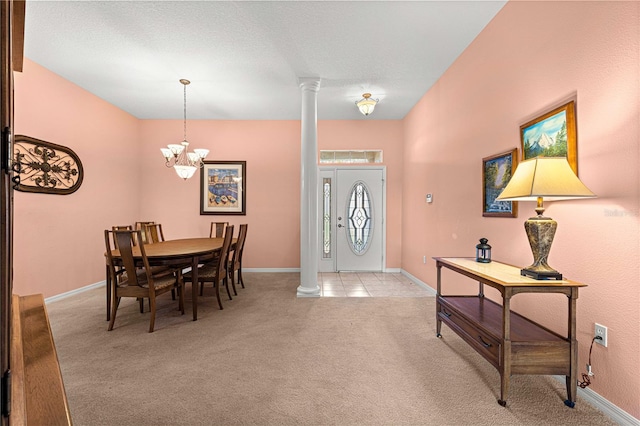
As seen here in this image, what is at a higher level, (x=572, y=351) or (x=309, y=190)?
(x=309, y=190)

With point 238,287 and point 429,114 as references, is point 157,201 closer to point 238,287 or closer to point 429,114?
point 238,287

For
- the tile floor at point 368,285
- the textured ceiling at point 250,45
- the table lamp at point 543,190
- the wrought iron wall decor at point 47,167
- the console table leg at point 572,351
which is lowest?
the tile floor at point 368,285

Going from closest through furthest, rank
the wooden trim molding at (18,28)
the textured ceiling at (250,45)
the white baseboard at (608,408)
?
the wooden trim molding at (18,28) → the white baseboard at (608,408) → the textured ceiling at (250,45)

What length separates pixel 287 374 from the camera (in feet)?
6.60

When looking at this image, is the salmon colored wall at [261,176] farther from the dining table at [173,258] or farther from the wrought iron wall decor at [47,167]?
the dining table at [173,258]

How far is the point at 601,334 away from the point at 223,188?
5351mm

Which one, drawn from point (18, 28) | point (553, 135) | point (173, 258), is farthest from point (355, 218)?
point (18, 28)

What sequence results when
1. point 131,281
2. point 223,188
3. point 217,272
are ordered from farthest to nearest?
point 223,188, point 217,272, point 131,281

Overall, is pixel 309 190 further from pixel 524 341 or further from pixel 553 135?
pixel 524 341

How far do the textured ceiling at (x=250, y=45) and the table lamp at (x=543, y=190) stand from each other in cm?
177

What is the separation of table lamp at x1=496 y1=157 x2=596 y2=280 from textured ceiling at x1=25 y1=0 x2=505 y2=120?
5.80 feet

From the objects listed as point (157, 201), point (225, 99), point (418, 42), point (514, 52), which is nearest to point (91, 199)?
point (157, 201)

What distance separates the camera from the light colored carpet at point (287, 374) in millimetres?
1617

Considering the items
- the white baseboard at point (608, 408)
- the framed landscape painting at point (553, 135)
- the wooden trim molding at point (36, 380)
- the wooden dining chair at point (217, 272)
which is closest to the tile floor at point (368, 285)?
the wooden dining chair at point (217, 272)
